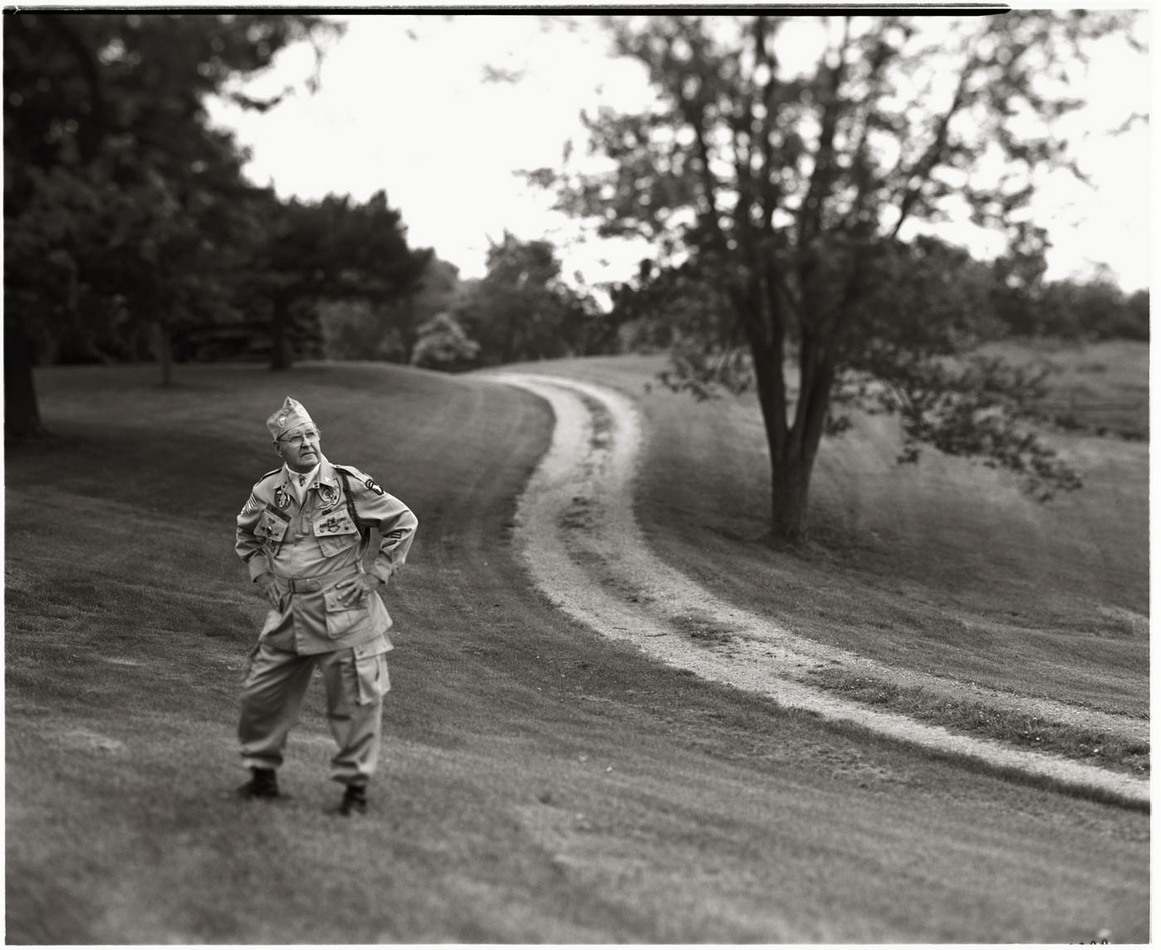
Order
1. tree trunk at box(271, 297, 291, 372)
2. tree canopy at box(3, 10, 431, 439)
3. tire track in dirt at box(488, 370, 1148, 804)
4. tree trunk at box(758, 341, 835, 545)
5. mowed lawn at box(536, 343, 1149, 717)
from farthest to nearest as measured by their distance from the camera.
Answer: tree trunk at box(271, 297, 291, 372) < tree trunk at box(758, 341, 835, 545) < mowed lawn at box(536, 343, 1149, 717) < tree canopy at box(3, 10, 431, 439) < tire track in dirt at box(488, 370, 1148, 804)

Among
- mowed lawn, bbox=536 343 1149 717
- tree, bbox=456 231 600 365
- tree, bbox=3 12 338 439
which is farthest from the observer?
tree, bbox=456 231 600 365

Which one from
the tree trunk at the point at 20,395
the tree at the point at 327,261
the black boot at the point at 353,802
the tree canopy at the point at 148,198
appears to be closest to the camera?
the black boot at the point at 353,802

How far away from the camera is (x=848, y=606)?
17.3 meters

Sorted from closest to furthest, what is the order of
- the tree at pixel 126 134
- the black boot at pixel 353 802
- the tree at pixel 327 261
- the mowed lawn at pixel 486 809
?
the mowed lawn at pixel 486 809
the black boot at pixel 353 802
the tree at pixel 126 134
the tree at pixel 327 261

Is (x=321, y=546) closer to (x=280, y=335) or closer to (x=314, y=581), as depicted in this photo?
(x=314, y=581)

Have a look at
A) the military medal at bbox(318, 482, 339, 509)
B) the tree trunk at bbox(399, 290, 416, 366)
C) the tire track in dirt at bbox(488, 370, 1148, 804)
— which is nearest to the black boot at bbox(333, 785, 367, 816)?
the military medal at bbox(318, 482, 339, 509)

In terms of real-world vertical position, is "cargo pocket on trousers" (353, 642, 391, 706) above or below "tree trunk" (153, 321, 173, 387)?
below

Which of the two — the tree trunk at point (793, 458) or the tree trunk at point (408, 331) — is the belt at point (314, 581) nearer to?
the tree trunk at point (793, 458)

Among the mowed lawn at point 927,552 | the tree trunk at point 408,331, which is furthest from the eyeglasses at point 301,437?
the tree trunk at point 408,331

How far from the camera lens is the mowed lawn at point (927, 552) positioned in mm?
15117

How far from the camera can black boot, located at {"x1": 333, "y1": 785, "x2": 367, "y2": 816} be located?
6.83 metres

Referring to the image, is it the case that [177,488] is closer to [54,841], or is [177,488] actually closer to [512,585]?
[512,585]

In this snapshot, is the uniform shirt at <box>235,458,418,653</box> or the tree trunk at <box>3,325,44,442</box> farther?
the tree trunk at <box>3,325,44,442</box>

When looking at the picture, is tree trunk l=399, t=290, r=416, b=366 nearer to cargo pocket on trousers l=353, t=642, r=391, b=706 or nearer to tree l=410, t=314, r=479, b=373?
tree l=410, t=314, r=479, b=373
